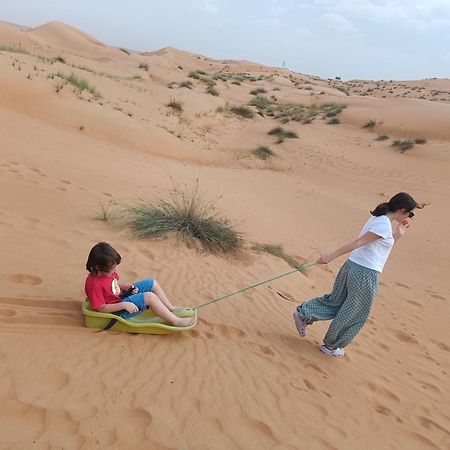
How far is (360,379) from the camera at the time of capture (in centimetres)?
413

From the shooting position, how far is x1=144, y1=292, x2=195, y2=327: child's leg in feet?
12.4

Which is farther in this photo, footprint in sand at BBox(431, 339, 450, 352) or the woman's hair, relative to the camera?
footprint in sand at BBox(431, 339, 450, 352)

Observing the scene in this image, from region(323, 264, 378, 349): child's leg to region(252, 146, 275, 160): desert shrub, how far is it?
12.1 m

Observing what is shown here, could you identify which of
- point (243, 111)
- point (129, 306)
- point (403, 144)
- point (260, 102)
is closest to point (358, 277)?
point (129, 306)

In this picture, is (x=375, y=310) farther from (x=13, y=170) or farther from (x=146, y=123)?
(x=146, y=123)

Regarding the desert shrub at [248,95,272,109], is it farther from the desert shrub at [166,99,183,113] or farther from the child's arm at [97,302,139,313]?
the child's arm at [97,302,139,313]

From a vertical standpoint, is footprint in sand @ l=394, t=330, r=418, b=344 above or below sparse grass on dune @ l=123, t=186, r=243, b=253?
below

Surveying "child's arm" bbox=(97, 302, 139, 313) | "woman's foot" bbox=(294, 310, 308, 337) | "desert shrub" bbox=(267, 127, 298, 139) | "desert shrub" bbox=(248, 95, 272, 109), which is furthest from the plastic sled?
"desert shrub" bbox=(248, 95, 272, 109)

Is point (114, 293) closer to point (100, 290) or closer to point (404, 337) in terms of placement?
point (100, 290)

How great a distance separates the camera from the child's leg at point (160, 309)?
3793 millimetres

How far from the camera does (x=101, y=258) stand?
3.54m

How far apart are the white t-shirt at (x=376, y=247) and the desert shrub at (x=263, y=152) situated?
12.2m

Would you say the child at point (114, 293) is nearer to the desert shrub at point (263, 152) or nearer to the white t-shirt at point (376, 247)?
the white t-shirt at point (376, 247)

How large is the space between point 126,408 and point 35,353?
2.96 feet
